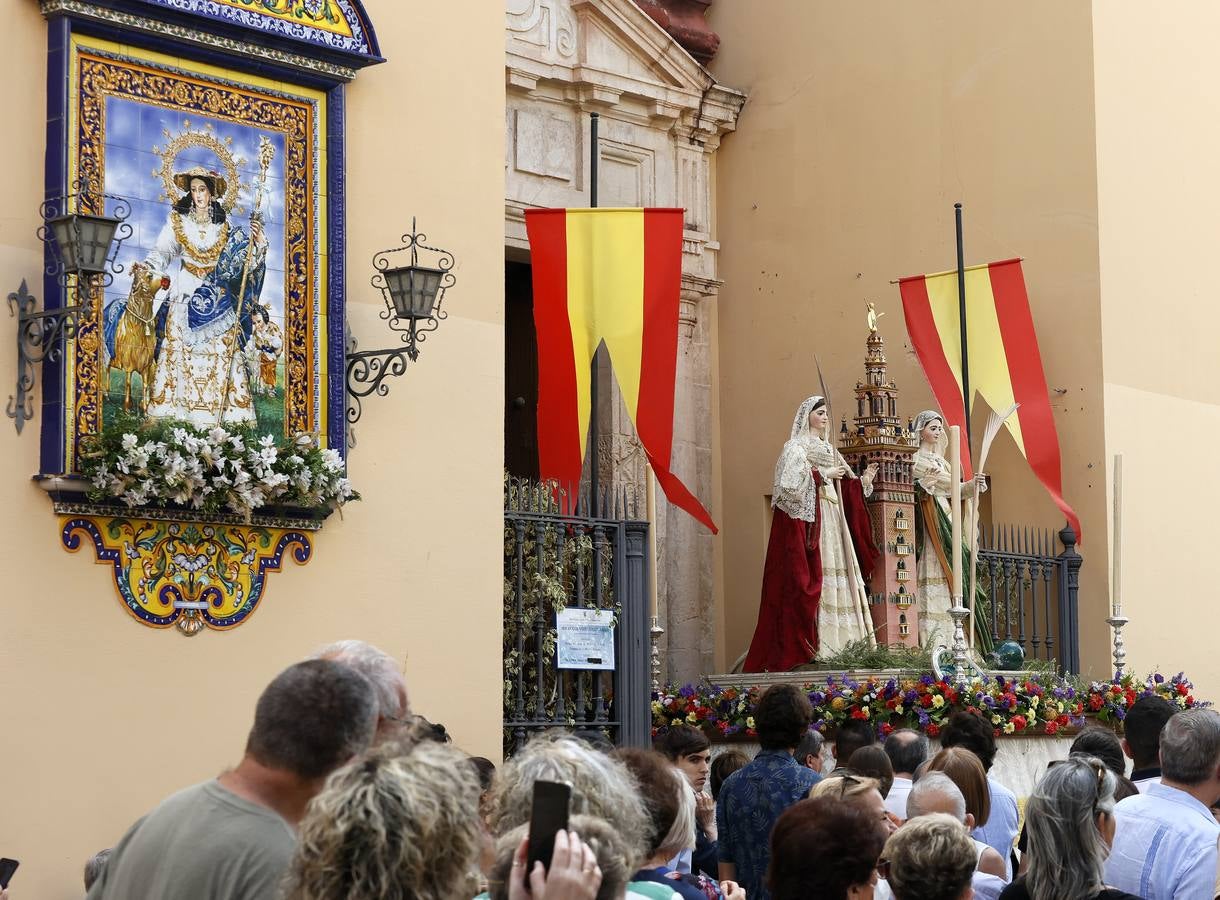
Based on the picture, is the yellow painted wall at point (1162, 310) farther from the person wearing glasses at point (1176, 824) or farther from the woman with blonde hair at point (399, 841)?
the woman with blonde hair at point (399, 841)

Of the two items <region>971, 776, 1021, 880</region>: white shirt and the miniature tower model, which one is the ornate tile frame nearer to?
<region>971, 776, 1021, 880</region>: white shirt

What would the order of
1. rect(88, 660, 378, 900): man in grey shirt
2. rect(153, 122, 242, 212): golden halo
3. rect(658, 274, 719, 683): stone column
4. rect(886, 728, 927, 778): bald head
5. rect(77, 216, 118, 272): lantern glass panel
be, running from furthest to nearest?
rect(658, 274, 719, 683): stone column → rect(153, 122, 242, 212): golden halo → rect(77, 216, 118, 272): lantern glass panel → rect(886, 728, 927, 778): bald head → rect(88, 660, 378, 900): man in grey shirt

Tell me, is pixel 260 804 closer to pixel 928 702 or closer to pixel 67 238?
pixel 67 238

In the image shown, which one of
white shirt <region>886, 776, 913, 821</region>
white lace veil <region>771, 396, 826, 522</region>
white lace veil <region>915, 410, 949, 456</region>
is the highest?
white lace veil <region>915, 410, 949, 456</region>

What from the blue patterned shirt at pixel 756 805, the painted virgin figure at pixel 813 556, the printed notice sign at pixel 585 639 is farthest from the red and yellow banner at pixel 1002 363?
the blue patterned shirt at pixel 756 805

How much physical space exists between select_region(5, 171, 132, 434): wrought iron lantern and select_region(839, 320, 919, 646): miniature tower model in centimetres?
608

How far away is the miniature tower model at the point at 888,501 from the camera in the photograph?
40.4 feet

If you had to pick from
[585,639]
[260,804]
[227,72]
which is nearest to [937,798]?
[260,804]

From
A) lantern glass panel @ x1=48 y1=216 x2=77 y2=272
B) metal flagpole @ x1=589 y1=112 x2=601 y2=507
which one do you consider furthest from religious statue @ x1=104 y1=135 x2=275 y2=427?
metal flagpole @ x1=589 y1=112 x2=601 y2=507

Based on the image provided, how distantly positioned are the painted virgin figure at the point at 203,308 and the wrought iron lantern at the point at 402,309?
537 mm

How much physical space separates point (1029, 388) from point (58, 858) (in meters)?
7.83

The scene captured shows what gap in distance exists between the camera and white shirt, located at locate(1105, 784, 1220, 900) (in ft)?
17.4

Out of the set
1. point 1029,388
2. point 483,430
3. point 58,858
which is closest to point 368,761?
point 58,858

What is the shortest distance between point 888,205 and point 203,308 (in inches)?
295
